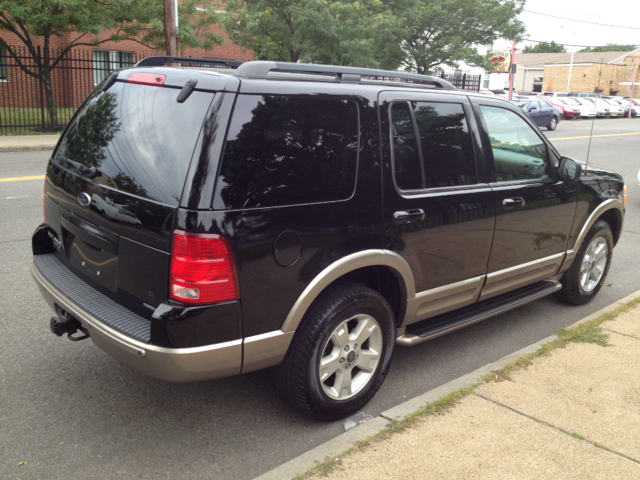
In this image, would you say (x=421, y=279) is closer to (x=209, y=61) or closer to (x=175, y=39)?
(x=209, y=61)

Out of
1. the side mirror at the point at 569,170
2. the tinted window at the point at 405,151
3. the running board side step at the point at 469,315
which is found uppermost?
the tinted window at the point at 405,151

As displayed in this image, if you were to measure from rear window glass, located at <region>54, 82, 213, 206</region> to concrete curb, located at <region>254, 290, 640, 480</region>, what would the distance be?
1397 millimetres

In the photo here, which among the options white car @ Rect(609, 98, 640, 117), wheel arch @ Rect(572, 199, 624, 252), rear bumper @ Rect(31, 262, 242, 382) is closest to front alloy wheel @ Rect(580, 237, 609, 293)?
wheel arch @ Rect(572, 199, 624, 252)

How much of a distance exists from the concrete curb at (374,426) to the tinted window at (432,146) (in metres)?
1.26

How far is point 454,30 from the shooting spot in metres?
30.4

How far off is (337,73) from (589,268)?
3.35 m

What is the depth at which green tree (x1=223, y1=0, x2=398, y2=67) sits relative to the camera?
21.1 metres

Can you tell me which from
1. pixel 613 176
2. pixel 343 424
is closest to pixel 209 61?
pixel 343 424

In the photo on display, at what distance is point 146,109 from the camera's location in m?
3.09

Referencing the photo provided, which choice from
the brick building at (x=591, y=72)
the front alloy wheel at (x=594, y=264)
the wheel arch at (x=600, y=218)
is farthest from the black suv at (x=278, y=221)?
the brick building at (x=591, y=72)

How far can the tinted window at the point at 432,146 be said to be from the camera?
3.54m

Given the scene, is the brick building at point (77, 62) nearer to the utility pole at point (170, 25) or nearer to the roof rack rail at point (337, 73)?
the utility pole at point (170, 25)

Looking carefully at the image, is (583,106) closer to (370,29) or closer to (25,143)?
(370,29)

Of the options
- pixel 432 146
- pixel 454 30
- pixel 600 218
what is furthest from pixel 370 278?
pixel 454 30
